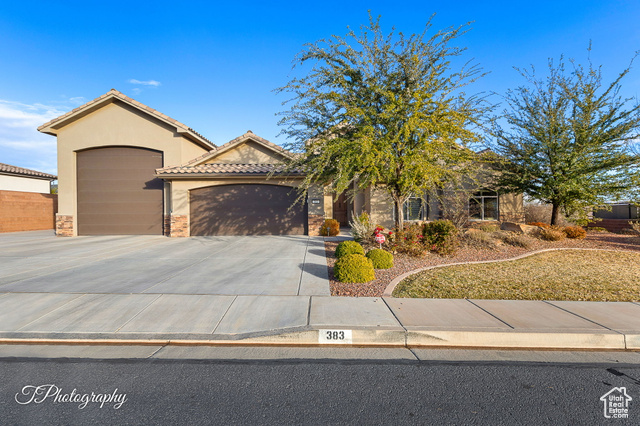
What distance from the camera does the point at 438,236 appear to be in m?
10.4

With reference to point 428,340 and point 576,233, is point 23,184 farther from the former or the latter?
point 576,233

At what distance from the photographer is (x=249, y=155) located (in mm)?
17141

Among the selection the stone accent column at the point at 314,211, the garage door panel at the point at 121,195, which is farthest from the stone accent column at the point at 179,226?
the stone accent column at the point at 314,211

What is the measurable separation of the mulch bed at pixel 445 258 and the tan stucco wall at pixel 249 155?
662cm

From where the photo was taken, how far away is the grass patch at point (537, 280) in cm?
634

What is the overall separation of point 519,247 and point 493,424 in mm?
9903

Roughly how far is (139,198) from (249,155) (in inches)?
231

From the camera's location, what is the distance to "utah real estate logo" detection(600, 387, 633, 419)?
2934 mm

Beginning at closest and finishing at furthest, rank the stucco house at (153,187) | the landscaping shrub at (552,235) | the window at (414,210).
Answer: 1. the landscaping shrub at (552,235)
2. the stucco house at (153,187)
3. the window at (414,210)

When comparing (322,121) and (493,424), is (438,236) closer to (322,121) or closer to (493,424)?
(322,121)

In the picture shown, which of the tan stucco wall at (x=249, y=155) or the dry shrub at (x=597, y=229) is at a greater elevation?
the tan stucco wall at (x=249, y=155)

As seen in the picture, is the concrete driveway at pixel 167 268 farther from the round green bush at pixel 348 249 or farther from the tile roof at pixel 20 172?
the tile roof at pixel 20 172

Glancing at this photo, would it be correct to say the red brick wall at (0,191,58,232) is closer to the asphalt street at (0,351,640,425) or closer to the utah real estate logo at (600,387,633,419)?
the asphalt street at (0,351,640,425)

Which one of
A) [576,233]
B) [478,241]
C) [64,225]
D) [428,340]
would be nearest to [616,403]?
[428,340]
